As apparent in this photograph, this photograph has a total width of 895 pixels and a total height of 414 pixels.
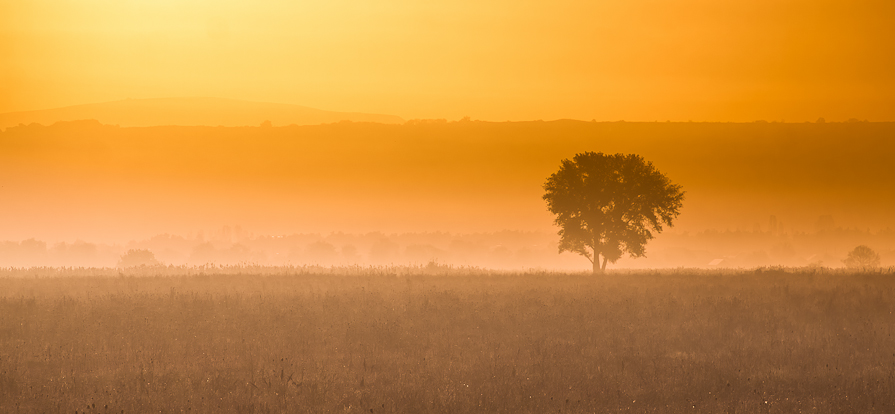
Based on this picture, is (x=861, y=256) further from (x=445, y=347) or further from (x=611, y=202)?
(x=445, y=347)

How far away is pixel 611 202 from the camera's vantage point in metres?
41.0

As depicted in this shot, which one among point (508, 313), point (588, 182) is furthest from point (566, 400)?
point (588, 182)

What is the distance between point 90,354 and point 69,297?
333 inches

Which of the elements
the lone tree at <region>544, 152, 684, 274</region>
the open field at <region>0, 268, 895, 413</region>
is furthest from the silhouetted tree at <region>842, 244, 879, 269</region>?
the open field at <region>0, 268, 895, 413</region>

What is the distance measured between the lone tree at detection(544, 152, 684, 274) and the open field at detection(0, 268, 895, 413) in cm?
1402

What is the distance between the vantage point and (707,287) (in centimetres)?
2619

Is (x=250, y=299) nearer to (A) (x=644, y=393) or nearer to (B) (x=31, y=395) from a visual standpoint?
(B) (x=31, y=395)

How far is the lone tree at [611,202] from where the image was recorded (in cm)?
4012

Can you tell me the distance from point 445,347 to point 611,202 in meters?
27.7

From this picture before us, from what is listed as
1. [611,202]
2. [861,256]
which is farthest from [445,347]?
[861,256]

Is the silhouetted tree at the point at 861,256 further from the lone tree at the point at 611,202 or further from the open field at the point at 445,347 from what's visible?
the open field at the point at 445,347

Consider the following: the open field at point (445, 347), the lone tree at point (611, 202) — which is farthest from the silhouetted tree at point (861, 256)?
the open field at point (445, 347)

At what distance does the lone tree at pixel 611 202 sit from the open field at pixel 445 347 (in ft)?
46.0

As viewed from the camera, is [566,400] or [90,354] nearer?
[566,400]
